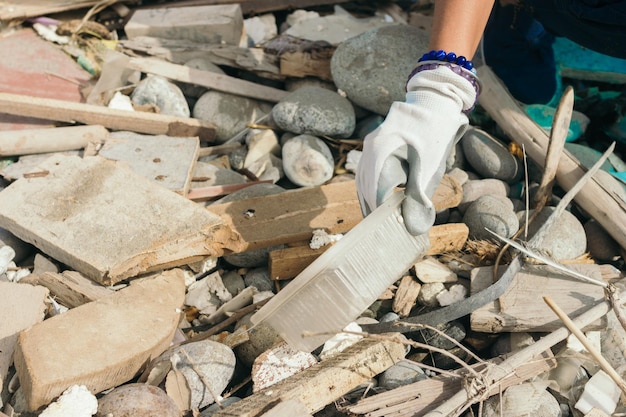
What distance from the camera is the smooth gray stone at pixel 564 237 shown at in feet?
10.2

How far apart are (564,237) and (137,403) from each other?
2.20m

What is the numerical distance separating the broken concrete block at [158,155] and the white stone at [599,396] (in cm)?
213

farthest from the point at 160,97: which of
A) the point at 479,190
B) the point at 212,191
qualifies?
the point at 479,190

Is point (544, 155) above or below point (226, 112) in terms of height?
above

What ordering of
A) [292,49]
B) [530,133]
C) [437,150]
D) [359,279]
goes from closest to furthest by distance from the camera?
[359,279], [437,150], [530,133], [292,49]

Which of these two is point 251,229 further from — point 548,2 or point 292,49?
point 548,2

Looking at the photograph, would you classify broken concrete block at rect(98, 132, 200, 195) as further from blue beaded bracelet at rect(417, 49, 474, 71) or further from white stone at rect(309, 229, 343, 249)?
blue beaded bracelet at rect(417, 49, 474, 71)

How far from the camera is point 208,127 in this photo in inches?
155

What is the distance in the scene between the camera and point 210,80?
166 inches

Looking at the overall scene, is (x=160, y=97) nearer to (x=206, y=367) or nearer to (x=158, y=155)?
(x=158, y=155)

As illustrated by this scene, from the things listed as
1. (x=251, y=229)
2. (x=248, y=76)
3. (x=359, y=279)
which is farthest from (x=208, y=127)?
(x=359, y=279)

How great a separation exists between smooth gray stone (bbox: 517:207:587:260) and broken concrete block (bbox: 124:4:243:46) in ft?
8.63

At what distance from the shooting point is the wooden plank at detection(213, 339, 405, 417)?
2.15 metres

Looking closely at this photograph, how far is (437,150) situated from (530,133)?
1407mm
